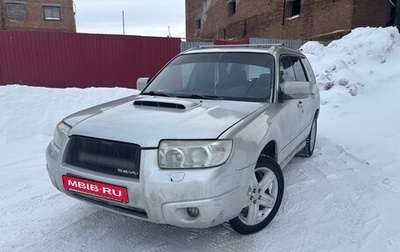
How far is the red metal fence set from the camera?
9.95 m

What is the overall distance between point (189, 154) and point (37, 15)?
37.3 m

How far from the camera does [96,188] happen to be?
2.60 meters

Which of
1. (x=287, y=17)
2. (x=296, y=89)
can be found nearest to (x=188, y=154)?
(x=296, y=89)

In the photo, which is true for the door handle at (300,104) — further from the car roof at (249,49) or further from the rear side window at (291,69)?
the car roof at (249,49)

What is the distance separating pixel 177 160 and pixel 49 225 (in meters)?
1.69

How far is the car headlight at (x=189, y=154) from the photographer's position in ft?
8.06

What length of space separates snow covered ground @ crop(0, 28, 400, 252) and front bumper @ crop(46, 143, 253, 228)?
525mm

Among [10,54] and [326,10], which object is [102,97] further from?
Answer: [326,10]

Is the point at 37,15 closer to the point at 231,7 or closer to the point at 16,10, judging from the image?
the point at 16,10

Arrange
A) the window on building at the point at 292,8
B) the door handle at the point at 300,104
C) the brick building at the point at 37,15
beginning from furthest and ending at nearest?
1. the brick building at the point at 37,15
2. the window on building at the point at 292,8
3. the door handle at the point at 300,104

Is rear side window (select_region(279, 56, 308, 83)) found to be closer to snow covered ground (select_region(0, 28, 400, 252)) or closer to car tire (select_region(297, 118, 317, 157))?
→ car tire (select_region(297, 118, 317, 157))

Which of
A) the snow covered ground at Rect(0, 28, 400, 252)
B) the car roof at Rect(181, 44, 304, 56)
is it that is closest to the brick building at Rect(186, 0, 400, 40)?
the snow covered ground at Rect(0, 28, 400, 252)

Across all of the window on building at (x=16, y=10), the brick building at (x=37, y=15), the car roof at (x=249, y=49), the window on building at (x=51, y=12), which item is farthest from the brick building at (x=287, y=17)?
the window on building at (x=16, y=10)

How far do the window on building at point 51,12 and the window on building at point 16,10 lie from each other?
6.41 ft
